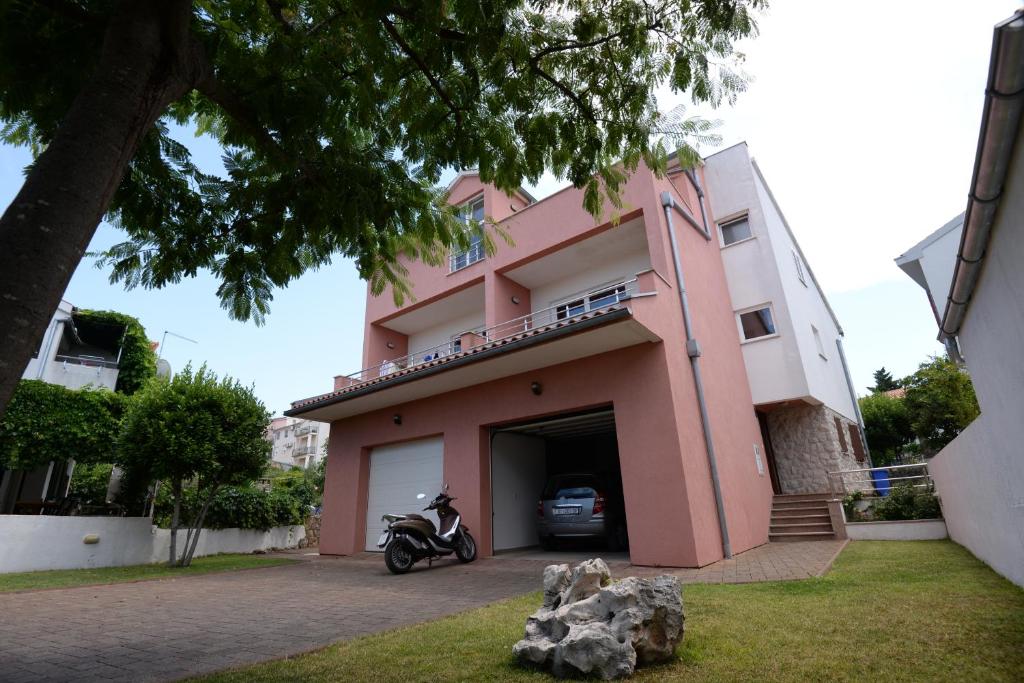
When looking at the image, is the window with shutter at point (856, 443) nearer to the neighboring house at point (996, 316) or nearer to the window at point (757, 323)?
the window at point (757, 323)

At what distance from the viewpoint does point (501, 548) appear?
10.4 m

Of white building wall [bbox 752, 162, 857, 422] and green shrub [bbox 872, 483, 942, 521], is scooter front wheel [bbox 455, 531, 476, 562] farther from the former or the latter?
green shrub [bbox 872, 483, 942, 521]

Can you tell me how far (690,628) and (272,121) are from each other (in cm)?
505

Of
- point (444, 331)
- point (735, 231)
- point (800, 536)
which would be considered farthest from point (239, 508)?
point (735, 231)

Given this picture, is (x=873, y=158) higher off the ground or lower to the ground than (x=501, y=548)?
higher

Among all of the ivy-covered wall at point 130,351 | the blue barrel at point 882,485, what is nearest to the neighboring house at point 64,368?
the ivy-covered wall at point 130,351

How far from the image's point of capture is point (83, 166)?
2174 millimetres

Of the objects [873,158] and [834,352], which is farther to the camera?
[834,352]

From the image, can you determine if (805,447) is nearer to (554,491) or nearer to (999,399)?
(554,491)

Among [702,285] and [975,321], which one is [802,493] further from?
[975,321]

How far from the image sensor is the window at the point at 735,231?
13.3 meters

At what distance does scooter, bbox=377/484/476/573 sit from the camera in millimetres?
8570

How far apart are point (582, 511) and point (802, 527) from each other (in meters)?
4.90

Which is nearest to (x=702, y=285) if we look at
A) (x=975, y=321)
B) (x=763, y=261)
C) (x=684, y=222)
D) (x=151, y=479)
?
(x=684, y=222)
